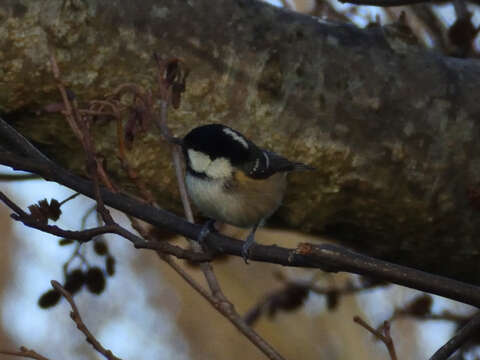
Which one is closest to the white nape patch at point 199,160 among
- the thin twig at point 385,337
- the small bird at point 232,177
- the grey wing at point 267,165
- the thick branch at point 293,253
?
the small bird at point 232,177

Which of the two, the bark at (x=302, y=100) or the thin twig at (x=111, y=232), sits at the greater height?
the bark at (x=302, y=100)

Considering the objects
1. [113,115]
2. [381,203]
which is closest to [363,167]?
[381,203]

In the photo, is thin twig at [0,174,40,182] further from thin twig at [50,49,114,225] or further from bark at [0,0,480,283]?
thin twig at [50,49,114,225]

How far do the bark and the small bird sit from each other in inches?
5.9

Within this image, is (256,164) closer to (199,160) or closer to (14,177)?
(199,160)

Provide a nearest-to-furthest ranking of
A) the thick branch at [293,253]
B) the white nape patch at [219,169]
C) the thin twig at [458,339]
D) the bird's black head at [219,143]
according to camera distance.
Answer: the thick branch at [293,253] < the thin twig at [458,339] < the bird's black head at [219,143] < the white nape patch at [219,169]

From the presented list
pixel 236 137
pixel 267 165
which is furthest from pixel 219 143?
pixel 267 165

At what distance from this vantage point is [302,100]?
2.33 metres

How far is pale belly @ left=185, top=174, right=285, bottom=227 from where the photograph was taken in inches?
84.7

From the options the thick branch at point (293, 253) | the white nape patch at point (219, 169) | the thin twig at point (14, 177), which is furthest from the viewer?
the thin twig at point (14, 177)

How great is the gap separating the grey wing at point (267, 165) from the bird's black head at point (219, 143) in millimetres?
43

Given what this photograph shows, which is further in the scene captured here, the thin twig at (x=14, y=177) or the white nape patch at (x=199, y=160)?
the thin twig at (x=14, y=177)

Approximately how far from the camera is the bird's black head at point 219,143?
2.04m

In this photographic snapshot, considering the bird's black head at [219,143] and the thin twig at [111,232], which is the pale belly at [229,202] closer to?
the bird's black head at [219,143]
